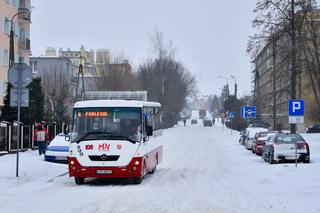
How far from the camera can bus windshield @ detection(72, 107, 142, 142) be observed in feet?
57.3

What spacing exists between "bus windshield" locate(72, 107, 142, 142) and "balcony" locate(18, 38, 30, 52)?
3742 cm

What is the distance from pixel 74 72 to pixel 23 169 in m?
79.7

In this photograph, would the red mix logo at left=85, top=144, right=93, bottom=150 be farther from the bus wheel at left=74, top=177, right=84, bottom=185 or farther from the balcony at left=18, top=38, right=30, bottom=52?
the balcony at left=18, top=38, right=30, bottom=52

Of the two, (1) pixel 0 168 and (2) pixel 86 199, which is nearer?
(2) pixel 86 199

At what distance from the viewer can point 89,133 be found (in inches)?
690

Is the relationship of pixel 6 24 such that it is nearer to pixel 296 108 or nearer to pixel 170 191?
pixel 296 108

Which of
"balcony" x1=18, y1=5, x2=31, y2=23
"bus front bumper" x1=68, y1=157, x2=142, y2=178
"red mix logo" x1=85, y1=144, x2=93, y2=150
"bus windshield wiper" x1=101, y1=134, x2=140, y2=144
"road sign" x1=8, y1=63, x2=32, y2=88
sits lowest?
"bus front bumper" x1=68, y1=157, x2=142, y2=178

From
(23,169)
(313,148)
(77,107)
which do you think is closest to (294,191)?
(77,107)

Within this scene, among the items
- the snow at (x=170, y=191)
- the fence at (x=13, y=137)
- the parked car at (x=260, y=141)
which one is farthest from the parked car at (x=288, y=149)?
the fence at (x=13, y=137)

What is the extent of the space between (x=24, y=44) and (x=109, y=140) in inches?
1549

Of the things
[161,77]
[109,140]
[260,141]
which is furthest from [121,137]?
[161,77]

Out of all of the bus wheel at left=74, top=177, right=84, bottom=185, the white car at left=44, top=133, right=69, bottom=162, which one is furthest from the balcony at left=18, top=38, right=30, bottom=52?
the bus wheel at left=74, top=177, right=84, bottom=185

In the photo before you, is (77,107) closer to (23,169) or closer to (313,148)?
(23,169)

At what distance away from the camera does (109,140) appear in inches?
680
